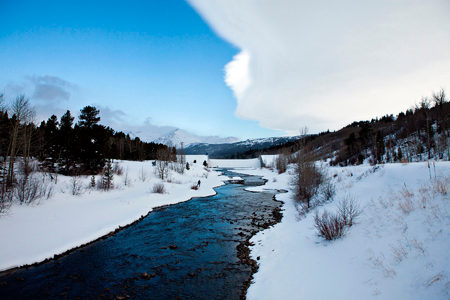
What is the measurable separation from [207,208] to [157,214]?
3975 mm

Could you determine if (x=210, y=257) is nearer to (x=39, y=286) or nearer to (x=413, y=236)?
(x=39, y=286)

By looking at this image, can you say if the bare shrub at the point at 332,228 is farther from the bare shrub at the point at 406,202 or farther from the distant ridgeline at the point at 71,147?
the distant ridgeline at the point at 71,147

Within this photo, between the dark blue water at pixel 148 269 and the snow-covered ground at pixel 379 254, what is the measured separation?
1.22 metres

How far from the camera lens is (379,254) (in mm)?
5004

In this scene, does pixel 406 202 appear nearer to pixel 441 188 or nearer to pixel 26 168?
pixel 441 188

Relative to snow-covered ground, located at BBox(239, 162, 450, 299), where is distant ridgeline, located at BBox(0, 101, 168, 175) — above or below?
above

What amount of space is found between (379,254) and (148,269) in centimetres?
721

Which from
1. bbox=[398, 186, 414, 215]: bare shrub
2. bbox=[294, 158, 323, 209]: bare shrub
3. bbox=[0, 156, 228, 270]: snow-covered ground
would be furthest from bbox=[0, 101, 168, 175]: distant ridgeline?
bbox=[398, 186, 414, 215]: bare shrub

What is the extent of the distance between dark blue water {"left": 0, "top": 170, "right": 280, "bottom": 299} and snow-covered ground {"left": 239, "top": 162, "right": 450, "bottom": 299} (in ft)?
4.01

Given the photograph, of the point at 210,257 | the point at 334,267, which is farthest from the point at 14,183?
the point at 334,267

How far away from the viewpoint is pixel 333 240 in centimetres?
689

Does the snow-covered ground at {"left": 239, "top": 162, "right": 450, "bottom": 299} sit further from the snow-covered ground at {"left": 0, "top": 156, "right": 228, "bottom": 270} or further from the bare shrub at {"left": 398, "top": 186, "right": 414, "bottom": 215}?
the snow-covered ground at {"left": 0, "top": 156, "right": 228, "bottom": 270}

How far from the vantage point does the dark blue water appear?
587 centimetres

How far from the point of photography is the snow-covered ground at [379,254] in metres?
3.89
